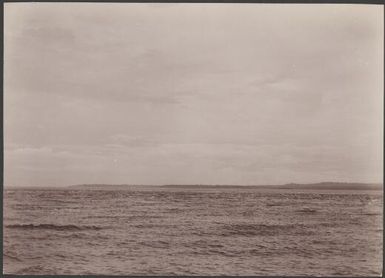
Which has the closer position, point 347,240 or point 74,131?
point 347,240

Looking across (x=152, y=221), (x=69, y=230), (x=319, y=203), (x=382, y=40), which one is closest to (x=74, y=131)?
(x=69, y=230)

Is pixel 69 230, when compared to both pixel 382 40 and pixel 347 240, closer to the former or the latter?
pixel 347 240

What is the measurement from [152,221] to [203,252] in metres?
4.01

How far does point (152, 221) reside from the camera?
12656 mm

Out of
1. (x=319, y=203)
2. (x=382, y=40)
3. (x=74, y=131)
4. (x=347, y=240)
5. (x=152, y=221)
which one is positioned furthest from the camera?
(x=319, y=203)

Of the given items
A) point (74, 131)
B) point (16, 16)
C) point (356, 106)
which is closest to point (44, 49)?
point (16, 16)

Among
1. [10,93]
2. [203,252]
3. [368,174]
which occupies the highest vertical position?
[10,93]

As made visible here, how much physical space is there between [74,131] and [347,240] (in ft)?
20.2

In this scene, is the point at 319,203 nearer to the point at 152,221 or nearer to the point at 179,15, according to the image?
the point at 152,221

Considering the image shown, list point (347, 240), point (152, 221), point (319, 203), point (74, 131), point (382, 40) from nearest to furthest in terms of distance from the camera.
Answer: point (382, 40) → point (347, 240) → point (74, 131) → point (152, 221) → point (319, 203)

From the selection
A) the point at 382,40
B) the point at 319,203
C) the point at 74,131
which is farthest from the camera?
the point at 319,203

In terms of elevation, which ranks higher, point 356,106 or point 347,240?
point 356,106

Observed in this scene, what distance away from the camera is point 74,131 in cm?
891

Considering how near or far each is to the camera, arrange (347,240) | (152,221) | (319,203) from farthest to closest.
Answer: (319,203), (152,221), (347,240)
